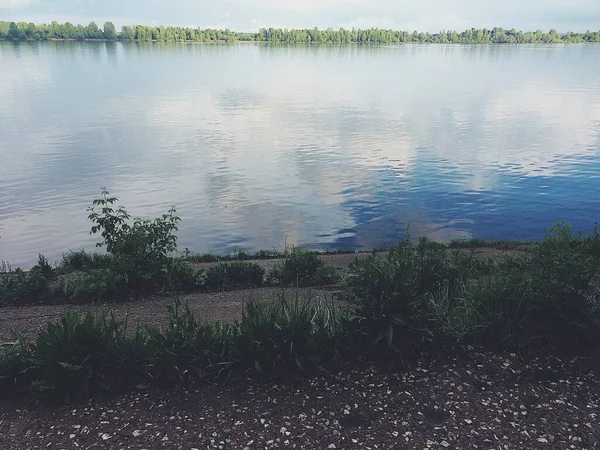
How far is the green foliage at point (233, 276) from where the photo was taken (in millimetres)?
8836

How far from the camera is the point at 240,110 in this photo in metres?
41.0

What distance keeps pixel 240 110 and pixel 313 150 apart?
16.1m

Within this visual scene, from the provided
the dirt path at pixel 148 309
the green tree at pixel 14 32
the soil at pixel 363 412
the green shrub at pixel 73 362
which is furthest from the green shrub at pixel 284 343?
the green tree at pixel 14 32

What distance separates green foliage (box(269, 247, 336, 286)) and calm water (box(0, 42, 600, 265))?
18.5ft

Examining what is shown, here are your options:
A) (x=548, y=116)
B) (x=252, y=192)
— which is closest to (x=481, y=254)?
(x=252, y=192)

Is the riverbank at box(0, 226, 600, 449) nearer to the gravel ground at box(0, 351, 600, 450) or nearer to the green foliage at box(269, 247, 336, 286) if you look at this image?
the gravel ground at box(0, 351, 600, 450)

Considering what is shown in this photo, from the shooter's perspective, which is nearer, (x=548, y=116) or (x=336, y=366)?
(x=336, y=366)

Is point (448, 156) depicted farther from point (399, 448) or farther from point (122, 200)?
point (399, 448)

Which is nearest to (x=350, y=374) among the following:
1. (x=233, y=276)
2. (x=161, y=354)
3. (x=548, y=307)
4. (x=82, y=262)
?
(x=161, y=354)

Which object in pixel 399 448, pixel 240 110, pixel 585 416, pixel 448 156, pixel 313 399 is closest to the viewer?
pixel 399 448

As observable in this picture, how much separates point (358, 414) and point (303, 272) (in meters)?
4.76

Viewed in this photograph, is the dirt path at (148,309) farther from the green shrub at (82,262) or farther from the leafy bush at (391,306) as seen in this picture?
the green shrub at (82,262)

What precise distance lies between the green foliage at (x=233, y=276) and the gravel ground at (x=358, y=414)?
4176 mm

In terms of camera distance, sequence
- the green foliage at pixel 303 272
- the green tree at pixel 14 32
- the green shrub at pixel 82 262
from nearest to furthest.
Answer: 1. the green foliage at pixel 303 272
2. the green shrub at pixel 82 262
3. the green tree at pixel 14 32
